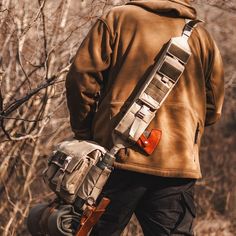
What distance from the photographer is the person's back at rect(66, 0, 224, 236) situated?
376 cm

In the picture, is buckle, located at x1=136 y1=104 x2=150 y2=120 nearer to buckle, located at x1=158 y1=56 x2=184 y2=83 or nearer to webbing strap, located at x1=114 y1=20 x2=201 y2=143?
webbing strap, located at x1=114 y1=20 x2=201 y2=143

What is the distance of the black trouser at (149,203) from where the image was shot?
12.4 feet

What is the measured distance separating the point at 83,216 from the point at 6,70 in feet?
13.1

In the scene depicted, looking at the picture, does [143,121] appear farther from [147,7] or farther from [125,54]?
[147,7]

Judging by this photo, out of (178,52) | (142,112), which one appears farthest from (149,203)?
(178,52)

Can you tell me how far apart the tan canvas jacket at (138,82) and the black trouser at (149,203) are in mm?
81

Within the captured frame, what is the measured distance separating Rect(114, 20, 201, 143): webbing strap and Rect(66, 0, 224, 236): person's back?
0.06m

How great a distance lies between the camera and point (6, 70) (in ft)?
24.7

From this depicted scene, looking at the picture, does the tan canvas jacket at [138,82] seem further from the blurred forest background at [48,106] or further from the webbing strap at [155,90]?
the blurred forest background at [48,106]

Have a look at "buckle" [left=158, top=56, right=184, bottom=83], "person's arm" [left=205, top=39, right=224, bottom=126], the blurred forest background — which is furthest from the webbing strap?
the blurred forest background

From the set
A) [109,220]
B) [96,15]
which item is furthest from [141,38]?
[96,15]

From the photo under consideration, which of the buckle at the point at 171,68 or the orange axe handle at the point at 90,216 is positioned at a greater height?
the buckle at the point at 171,68

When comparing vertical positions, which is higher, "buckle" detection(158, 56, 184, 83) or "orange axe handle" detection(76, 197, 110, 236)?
"buckle" detection(158, 56, 184, 83)

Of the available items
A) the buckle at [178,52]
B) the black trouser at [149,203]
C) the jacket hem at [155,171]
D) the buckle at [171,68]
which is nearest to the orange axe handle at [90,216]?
the black trouser at [149,203]
